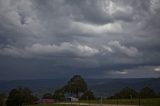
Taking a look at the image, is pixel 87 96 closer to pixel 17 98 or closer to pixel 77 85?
pixel 77 85

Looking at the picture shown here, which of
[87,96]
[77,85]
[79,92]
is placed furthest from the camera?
[79,92]

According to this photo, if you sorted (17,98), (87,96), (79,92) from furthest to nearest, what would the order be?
(79,92) < (87,96) < (17,98)

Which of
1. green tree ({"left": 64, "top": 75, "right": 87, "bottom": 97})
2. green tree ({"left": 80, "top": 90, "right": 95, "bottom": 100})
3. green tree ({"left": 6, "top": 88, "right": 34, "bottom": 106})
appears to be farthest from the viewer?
green tree ({"left": 64, "top": 75, "right": 87, "bottom": 97})

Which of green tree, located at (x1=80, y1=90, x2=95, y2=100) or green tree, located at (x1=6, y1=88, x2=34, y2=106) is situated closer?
green tree, located at (x1=6, y1=88, x2=34, y2=106)

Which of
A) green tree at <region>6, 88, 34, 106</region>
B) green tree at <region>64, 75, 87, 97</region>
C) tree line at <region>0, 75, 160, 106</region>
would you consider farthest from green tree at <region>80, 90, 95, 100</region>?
green tree at <region>6, 88, 34, 106</region>

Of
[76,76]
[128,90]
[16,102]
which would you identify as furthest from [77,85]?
[16,102]

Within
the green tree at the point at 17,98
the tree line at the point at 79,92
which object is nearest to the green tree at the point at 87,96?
the tree line at the point at 79,92

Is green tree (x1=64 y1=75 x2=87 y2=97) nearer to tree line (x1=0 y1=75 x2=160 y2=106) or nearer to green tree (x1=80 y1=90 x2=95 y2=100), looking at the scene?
tree line (x1=0 y1=75 x2=160 y2=106)

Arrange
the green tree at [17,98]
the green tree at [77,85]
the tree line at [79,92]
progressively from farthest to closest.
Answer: the green tree at [77,85]
the tree line at [79,92]
the green tree at [17,98]

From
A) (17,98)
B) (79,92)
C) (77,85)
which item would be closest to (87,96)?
(77,85)

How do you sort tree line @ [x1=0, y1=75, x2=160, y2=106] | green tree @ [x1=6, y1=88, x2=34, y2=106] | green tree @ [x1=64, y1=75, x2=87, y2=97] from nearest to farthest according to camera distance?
green tree @ [x1=6, y1=88, x2=34, y2=106] < tree line @ [x1=0, y1=75, x2=160, y2=106] < green tree @ [x1=64, y1=75, x2=87, y2=97]

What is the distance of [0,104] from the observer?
139000 millimetres

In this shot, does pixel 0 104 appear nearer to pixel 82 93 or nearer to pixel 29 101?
pixel 29 101

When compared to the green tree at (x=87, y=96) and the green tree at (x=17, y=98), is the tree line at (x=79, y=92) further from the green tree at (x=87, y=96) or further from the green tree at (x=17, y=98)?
the green tree at (x=17, y=98)
